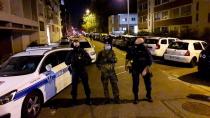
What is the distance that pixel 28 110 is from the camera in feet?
21.0

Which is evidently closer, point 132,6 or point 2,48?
point 2,48

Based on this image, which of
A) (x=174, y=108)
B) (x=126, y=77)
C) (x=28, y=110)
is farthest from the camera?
(x=126, y=77)

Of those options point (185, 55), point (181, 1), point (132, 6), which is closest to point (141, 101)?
point (185, 55)

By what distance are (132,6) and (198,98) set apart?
2625 inches

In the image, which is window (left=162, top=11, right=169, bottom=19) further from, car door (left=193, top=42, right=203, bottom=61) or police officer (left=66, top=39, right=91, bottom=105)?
police officer (left=66, top=39, right=91, bottom=105)

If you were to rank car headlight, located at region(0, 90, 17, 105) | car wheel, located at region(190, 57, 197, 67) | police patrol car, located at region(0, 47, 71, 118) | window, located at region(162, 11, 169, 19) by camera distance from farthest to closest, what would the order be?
window, located at region(162, 11, 169, 19) → car wheel, located at region(190, 57, 197, 67) → police patrol car, located at region(0, 47, 71, 118) → car headlight, located at region(0, 90, 17, 105)

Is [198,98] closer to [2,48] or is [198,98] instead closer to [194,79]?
[194,79]

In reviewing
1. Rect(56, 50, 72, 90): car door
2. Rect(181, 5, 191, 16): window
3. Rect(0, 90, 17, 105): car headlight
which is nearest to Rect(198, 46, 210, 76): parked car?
Rect(56, 50, 72, 90): car door

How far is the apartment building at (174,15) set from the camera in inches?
1271

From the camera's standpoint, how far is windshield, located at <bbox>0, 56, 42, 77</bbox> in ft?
23.5

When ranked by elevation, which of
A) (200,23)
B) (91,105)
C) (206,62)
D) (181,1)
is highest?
(181,1)

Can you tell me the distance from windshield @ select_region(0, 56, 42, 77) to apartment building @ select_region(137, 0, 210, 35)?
27.3 metres

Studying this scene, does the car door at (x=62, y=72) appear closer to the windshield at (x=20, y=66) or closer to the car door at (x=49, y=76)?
the car door at (x=49, y=76)

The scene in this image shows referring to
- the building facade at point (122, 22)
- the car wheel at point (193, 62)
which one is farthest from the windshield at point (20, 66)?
the building facade at point (122, 22)
